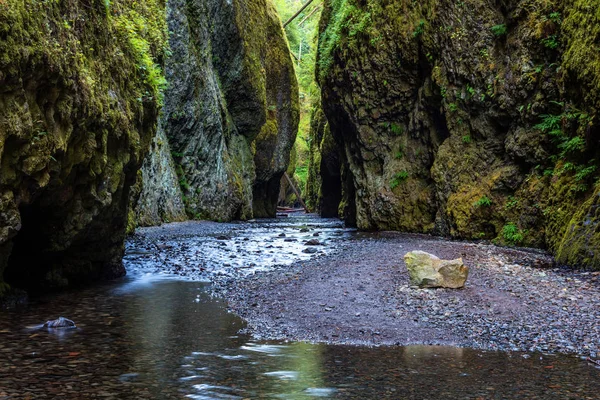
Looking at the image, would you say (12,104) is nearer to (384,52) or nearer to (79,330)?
(79,330)

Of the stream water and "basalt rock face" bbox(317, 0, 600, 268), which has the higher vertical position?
"basalt rock face" bbox(317, 0, 600, 268)

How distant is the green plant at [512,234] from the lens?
1533 cm

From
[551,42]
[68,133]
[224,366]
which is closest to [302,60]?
[551,42]

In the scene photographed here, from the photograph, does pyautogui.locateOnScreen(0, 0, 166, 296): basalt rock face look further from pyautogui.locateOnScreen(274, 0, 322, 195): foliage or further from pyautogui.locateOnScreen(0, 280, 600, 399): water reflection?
pyautogui.locateOnScreen(274, 0, 322, 195): foliage

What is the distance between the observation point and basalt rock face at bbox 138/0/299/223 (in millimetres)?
27594

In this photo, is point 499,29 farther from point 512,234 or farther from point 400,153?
point 512,234

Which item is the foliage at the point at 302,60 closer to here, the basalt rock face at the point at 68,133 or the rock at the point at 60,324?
the basalt rock face at the point at 68,133

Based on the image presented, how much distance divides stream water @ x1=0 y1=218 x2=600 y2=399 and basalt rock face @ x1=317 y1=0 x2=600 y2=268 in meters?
6.44

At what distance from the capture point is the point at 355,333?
666 centimetres

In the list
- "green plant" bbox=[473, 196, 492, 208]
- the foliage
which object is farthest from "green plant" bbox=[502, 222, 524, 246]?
the foliage

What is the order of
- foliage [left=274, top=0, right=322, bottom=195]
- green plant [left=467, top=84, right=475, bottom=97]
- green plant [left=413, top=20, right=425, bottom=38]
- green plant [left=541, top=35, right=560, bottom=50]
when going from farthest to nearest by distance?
foliage [left=274, top=0, right=322, bottom=195]
green plant [left=413, top=20, right=425, bottom=38]
green plant [left=467, top=84, right=475, bottom=97]
green plant [left=541, top=35, right=560, bottom=50]

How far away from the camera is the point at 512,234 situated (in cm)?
1562

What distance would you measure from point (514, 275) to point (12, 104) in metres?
8.52

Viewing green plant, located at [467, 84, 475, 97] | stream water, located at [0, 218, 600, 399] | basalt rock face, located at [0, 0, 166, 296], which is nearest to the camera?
stream water, located at [0, 218, 600, 399]
